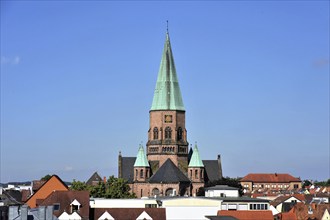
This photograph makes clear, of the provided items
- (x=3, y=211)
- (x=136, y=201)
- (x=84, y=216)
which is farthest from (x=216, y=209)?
(x=3, y=211)

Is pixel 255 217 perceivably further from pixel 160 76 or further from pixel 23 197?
pixel 160 76

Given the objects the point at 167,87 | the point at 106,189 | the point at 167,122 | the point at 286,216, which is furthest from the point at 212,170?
the point at 286,216

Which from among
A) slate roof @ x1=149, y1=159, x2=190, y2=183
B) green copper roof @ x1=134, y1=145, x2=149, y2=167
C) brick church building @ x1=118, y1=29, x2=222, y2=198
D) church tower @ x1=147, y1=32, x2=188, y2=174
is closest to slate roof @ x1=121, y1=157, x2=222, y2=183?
brick church building @ x1=118, y1=29, x2=222, y2=198

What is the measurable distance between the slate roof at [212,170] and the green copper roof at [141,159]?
1489 cm

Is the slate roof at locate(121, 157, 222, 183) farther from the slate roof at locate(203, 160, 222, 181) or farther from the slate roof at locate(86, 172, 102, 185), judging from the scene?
the slate roof at locate(86, 172, 102, 185)

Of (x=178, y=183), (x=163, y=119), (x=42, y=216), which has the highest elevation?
(x=163, y=119)

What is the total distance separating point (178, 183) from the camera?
14700 cm

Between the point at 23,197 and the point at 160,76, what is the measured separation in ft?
136

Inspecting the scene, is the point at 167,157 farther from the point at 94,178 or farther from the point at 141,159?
the point at 94,178

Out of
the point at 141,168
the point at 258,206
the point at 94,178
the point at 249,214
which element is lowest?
the point at 249,214

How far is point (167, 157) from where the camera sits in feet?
510

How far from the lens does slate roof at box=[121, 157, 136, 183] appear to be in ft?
520

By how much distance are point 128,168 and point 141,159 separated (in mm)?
8783

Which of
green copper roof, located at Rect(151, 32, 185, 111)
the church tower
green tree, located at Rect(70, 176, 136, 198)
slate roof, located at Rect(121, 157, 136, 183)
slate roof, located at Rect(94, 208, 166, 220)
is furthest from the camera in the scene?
green copper roof, located at Rect(151, 32, 185, 111)
